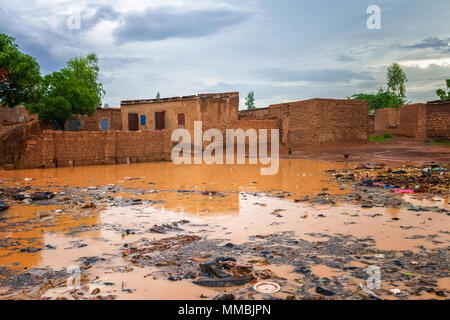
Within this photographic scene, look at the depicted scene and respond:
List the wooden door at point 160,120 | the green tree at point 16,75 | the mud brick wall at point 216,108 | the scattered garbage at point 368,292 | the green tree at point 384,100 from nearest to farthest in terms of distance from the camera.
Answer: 1. the scattered garbage at point 368,292
2. the green tree at point 16,75
3. the mud brick wall at point 216,108
4. the wooden door at point 160,120
5. the green tree at point 384,100

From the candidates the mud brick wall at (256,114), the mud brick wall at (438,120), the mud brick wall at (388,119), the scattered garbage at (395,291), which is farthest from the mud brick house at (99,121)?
the scattered garbage at (395,291)

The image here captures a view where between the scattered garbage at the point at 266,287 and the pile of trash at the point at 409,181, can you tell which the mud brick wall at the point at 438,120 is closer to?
the pile of trash at the point at 409,181

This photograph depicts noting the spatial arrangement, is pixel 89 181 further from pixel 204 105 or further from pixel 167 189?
pixel 204 105

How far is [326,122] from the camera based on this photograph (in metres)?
19.9

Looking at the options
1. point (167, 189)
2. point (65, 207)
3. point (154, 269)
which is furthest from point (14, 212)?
point (154, 269)

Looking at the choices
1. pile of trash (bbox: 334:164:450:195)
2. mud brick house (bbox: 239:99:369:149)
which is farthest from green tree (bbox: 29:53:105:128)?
pile of trash (bbox: 334:164:450:195)

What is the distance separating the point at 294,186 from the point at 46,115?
18906 millimetres

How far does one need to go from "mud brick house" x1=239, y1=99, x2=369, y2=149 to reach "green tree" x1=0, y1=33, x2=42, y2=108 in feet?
46.1

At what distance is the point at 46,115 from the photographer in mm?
21672

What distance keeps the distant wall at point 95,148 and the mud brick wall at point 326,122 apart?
8461 millimetres

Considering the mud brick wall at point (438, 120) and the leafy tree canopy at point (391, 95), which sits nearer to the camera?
the mud brick wall at point (438, 120)

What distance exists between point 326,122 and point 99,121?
18.4 metres

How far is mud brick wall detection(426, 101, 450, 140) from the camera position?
17.0 meters

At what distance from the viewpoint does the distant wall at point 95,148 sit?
1319 cm
